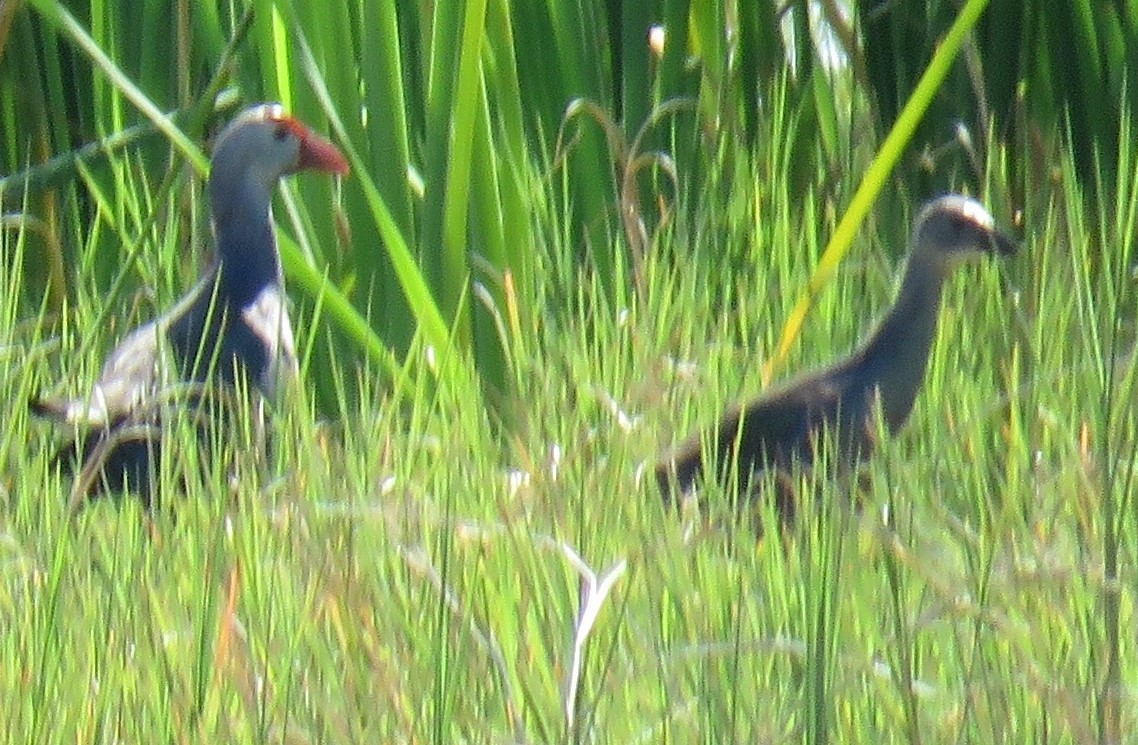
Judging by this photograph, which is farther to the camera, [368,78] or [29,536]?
[368,78]

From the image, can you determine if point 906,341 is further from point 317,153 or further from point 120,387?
point 120,387

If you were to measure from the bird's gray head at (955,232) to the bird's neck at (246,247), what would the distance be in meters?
0.90

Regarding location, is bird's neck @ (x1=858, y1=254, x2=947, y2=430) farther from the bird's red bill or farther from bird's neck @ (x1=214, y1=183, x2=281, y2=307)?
bird's neck @ (x1=214, y1=183, x2=281, y2=307)

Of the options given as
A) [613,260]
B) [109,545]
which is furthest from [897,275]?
[109,545]

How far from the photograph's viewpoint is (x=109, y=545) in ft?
5.96

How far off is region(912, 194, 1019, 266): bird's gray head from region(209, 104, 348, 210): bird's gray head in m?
0.78

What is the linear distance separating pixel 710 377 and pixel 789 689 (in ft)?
2.95

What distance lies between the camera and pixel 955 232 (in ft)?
8.59

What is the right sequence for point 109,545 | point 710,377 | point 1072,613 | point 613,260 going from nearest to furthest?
1. point 1072,613
2. point 109,545
3. point 710,377
4. point 613,260

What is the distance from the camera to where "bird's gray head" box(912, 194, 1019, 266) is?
261 centimetres

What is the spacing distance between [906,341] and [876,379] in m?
0.12

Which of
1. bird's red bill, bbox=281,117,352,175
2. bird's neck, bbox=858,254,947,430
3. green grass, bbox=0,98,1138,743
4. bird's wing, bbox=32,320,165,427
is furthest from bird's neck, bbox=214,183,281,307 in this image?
bird's neck, bbox=858,254,947,430

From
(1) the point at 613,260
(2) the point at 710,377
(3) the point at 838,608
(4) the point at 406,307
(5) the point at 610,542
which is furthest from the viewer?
(1) the point at 613,260

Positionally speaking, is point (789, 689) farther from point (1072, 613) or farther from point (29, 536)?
point (29, 536)
